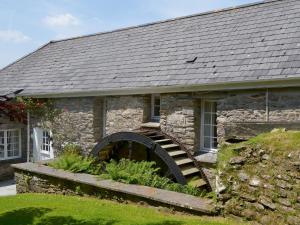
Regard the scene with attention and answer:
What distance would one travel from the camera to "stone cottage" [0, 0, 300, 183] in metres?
9.89

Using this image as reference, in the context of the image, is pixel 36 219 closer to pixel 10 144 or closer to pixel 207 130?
pixel 207 130

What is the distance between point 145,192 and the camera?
8.84 m

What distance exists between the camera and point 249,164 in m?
6.81

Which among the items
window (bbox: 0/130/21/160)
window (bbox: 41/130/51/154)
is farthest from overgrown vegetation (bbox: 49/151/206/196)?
window (bbox: 0/130/21/160)

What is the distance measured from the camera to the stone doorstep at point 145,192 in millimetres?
7558

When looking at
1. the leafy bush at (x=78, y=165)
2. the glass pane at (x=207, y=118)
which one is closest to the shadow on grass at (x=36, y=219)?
the leafy bush at (x=78, y=165)

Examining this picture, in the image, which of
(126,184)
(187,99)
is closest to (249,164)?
(126,184)

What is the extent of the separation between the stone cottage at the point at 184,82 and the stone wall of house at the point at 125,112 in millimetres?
35

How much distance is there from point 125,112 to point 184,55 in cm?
289

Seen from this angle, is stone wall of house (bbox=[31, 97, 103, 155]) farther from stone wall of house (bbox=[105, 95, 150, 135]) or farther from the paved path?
the paved path

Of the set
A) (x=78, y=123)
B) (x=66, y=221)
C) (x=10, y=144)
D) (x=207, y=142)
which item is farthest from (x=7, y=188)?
(x=207, y=142)

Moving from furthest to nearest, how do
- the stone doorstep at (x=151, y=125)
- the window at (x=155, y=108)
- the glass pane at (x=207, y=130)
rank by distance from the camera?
the window at (x=155, y=108), the stone doorstep at (x=151, y=125), the glass pane at (x=207, y=130)

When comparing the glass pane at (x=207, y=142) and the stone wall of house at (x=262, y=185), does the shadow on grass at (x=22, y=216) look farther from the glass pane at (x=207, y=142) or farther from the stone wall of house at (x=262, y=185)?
the glass pane at (x=207, y=142)

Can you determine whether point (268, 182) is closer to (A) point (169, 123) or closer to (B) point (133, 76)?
(A) point (169, 123)
